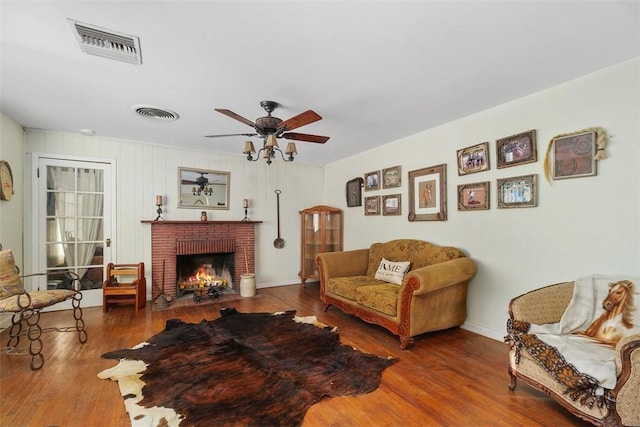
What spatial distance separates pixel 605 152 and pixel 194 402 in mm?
3619

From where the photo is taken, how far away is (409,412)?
1.86 meters

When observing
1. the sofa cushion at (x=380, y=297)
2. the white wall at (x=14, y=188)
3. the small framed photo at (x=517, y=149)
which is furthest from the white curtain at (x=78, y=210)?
the small framed photo at (x=517, y=149)

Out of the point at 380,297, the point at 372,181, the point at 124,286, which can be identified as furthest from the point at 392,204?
the point at 124,286

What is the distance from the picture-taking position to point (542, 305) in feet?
7.16

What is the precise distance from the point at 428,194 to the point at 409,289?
152 cm

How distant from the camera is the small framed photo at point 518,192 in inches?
108

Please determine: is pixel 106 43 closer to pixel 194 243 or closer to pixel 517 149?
pixel 194 243

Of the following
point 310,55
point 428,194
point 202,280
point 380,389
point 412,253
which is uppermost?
point 310,55

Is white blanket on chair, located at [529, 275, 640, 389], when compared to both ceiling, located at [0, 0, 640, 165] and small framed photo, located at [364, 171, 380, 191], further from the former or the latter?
small framed photo, located at [364, 171, 380, 191]

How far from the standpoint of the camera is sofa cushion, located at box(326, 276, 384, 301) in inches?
139

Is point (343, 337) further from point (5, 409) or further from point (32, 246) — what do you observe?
point (32, 246)

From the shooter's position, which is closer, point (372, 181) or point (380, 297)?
point (380, 297)

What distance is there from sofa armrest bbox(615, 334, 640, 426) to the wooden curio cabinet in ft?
13.7

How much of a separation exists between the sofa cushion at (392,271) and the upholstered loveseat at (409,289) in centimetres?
3
